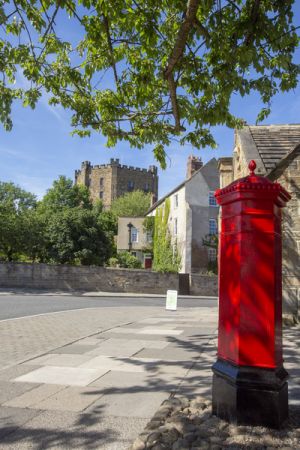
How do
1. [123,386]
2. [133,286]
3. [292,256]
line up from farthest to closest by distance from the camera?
1. [133,286]
2. [292,256]
3. [123,386]

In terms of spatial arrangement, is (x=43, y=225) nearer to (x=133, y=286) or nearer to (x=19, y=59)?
(x=133, y=286)

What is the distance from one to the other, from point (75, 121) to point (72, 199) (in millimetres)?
51434

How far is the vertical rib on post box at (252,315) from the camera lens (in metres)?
3.55

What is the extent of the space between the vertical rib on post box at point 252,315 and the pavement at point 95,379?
91 centimetres

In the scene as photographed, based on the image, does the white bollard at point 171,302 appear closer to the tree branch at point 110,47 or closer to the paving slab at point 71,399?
the tree branch at point 110,47

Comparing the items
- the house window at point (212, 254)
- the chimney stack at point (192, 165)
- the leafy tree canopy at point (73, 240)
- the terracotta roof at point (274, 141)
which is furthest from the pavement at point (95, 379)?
the chimney stack at point (192, 165)

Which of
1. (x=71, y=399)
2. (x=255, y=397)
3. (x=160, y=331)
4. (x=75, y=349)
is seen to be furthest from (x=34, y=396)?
(x=160, y=331)

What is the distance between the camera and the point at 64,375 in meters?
5.68

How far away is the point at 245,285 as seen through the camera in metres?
3.70

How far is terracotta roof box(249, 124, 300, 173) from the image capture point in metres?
9.95

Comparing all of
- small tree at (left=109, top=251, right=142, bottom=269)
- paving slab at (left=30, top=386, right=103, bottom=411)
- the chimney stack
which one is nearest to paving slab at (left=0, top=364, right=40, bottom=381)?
paving slab at (left=30, top=386, right=103, bottom=411)

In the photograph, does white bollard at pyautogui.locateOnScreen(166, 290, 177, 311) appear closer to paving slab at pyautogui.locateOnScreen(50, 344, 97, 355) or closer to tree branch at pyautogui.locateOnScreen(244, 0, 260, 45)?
paving slab at pyautogui.locateOnScreen(50, 344, 97, 355)

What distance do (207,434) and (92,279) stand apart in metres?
29.3

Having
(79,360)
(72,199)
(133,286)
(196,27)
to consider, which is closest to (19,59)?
(196,27)
